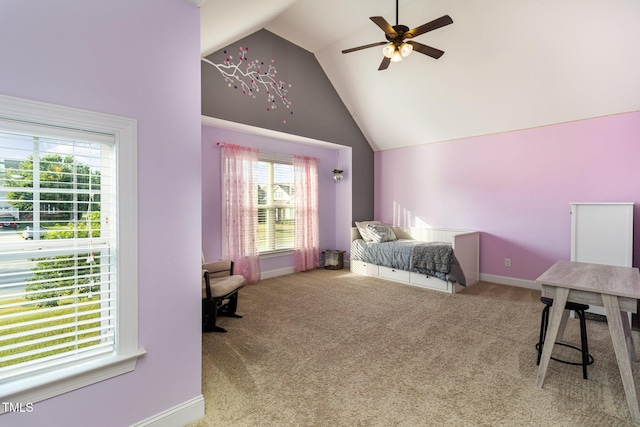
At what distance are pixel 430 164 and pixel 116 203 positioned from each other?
500 cm

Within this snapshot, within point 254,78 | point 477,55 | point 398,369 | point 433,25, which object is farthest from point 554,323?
point 254,78

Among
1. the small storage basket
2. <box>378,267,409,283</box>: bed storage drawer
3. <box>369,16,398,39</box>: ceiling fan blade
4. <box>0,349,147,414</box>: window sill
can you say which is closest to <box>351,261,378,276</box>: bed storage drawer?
<box>378,267,409,283</box>: bed storage drawer

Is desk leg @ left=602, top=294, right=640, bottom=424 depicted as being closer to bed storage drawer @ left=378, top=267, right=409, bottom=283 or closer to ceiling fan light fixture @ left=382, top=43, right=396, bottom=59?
ceiling fan light fixture @ left=382, top=43, right=396, bottom=59

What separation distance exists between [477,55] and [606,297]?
10.5ft

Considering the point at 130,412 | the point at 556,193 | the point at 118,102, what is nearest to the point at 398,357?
the point at 130,412

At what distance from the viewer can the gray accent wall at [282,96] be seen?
3.78m

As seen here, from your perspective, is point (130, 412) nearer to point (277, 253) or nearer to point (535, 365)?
point (535, 365)

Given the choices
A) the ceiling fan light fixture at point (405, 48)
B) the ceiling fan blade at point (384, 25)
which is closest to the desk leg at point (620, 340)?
the ceiling fan light fixture at point (405, 48)

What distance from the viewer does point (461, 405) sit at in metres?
1.76

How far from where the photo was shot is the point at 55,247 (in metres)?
1.33

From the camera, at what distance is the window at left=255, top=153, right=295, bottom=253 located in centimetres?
481

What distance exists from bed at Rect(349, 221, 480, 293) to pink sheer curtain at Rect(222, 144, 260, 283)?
189cm

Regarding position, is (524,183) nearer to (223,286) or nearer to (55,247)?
(223,286)

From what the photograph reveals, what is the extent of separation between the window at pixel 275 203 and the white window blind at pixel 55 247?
129 inches
